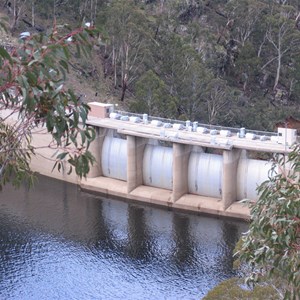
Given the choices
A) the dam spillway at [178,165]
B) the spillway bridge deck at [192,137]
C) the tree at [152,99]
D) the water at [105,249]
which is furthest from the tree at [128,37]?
the water at [105,249]

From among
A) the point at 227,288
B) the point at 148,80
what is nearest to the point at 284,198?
the point at 227,288

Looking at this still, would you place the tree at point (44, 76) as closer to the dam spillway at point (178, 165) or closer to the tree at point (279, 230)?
the tree at point (279, 230)

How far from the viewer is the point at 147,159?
44.5 meters

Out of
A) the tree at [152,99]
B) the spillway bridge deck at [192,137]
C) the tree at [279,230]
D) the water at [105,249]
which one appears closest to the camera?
the tree at [279,230]

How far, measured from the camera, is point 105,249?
111 feet

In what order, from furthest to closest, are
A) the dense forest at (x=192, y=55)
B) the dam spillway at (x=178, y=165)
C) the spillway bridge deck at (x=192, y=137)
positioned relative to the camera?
the dense forest at (x=192, y=55), the dam spillway at (x=178, y=165), the spillway bridge deck at (x=192, y=137)

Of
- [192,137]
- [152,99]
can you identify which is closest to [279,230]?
[192,137]

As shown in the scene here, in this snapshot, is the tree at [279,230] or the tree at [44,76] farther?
the tree at [279,230]

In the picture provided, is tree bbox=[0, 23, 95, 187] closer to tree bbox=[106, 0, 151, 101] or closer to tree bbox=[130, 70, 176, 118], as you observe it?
tree bbox=[130, 70, 176, 118]

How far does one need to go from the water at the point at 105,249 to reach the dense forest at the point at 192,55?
593 inches

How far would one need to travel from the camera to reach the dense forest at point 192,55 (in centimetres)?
5591

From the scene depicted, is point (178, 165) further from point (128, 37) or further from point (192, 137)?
point (128, 37)

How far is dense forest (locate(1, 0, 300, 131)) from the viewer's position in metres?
55.9

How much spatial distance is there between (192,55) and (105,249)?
3033 cm
